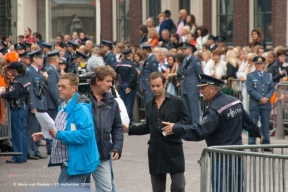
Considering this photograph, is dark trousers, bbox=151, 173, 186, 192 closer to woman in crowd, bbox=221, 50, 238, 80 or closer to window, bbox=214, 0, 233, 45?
woman in crowd, bbox=221, 50, 238, 80

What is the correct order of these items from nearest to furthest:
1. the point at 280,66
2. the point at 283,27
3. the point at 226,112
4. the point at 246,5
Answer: the point at 226,112, the point at 280,66, the point at 283,27, the point at 246,5

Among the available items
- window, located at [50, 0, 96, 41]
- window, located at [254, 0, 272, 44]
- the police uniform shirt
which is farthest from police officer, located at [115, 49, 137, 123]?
window, located at [50, 0, 96, 41]

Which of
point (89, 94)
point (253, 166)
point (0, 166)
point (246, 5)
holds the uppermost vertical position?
point (246, 5)

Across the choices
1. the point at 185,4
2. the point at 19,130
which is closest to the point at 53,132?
the point at 19,130

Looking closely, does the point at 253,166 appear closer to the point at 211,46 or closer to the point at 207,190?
the point at 207,190

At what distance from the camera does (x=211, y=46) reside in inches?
861

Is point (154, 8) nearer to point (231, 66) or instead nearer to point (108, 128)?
point (231, 66)

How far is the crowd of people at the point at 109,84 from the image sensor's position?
801 cm

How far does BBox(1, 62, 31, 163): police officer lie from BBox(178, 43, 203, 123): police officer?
17.7ft

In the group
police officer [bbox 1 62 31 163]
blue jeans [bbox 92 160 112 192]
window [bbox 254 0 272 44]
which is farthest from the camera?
window [bbox 254 0 272 44]

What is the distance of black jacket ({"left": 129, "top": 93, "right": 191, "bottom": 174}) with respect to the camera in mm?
8789

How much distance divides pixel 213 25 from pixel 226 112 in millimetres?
19259

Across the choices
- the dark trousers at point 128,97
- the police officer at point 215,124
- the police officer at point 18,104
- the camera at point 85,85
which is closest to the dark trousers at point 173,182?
the police officer at point 215,124

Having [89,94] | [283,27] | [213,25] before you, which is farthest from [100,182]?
[213,25]
